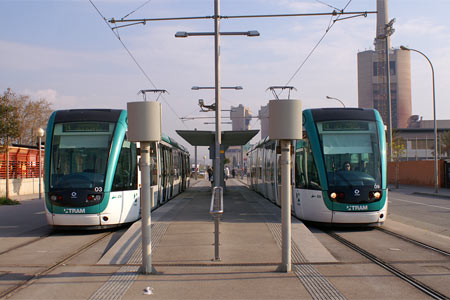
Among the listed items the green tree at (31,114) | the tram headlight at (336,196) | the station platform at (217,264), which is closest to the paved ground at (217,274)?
the station platform at (217,264)

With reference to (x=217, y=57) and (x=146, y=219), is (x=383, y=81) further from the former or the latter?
(x=146, y=219)

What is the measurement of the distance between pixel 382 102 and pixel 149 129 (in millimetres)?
116135

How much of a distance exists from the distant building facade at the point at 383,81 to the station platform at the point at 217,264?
363ft

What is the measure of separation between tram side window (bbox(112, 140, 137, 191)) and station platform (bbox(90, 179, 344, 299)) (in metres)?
1.17

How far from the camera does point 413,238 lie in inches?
422

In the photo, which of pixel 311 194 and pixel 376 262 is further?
pixel 311 194

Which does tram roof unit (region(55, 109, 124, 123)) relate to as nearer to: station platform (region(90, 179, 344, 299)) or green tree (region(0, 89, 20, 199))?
station platform (region(90, 179, 344, 299))

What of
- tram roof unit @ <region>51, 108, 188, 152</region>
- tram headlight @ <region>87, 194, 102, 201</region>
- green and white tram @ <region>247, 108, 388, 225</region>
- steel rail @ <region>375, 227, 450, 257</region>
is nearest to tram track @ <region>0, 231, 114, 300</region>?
tram headlight @ <region>87, 194, 102, 201</region>

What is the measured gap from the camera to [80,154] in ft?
38.9

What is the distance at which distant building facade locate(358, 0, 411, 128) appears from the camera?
11700cm

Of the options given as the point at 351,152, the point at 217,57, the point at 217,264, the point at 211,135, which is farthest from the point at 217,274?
the point at 211,135

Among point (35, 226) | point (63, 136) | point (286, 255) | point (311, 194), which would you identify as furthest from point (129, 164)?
point (286, 255)

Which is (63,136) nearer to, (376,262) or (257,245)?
(257,245)

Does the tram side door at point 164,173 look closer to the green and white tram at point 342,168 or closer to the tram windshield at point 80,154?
the tram windshield at point 80,154
